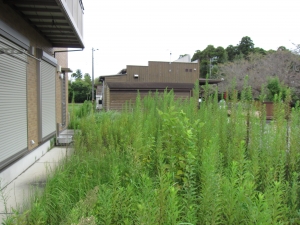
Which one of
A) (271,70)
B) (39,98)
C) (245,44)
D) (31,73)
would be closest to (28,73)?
(31,73)

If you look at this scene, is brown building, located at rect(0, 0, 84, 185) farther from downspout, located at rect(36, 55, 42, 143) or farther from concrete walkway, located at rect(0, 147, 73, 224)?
concrete walkway, located at rect(0, 147, 73, 224)

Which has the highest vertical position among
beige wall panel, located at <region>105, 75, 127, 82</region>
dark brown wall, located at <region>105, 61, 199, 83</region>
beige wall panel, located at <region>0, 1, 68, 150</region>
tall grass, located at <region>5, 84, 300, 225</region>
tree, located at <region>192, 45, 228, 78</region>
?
tree, located at <region>192, 45, 228, 78</region>

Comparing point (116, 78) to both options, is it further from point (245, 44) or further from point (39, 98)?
point (245, 44)

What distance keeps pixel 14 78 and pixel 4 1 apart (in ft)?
5.39

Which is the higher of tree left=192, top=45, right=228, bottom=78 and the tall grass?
tree left=192, top=45, right=228, bottom=78

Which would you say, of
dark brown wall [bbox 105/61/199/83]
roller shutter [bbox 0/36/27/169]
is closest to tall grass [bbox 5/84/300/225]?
roller shutter [bbox 0/36/27/169]

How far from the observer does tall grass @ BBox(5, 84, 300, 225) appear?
218cm

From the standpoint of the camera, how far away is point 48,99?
9047mm

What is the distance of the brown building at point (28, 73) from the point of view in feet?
17.7

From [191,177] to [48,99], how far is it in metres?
7.59

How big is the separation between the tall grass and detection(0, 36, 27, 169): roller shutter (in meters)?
1.56

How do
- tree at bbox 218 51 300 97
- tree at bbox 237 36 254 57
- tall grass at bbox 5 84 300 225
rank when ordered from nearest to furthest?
tall grass at bbox 5 84 300 225 → tree at bbox 218 51 300 97 → tree at bbox 237 36 254 57

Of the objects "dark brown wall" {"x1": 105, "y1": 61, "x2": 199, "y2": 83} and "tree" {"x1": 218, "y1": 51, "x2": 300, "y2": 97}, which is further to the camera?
"dark brown wall" {"x1": 105, "y1": 61, "x2": 199, "y2": 83}

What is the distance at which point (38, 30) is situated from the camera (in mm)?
7891
